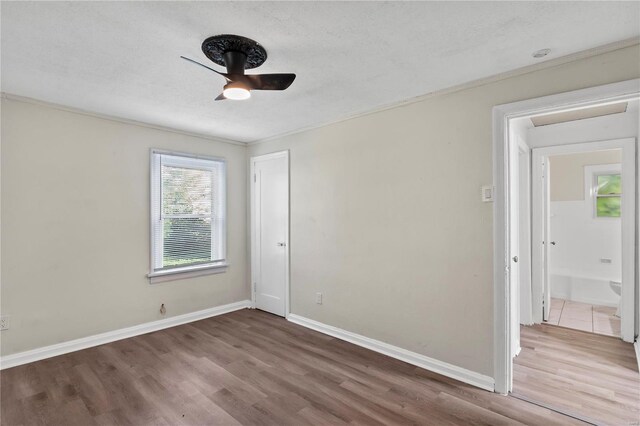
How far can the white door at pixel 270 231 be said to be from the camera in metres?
4.29

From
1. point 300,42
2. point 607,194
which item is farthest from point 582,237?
point 300,42

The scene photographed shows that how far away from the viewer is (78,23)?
5.87ft

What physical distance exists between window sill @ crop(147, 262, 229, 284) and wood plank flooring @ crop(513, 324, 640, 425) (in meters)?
3.58

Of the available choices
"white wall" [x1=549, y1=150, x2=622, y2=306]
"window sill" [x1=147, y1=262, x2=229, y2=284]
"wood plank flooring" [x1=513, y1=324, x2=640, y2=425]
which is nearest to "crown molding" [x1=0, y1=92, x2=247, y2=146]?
"window sill" [x1=147, y1=262, x2=229, y2=284]

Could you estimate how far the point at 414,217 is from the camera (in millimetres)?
2988

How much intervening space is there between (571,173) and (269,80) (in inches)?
212

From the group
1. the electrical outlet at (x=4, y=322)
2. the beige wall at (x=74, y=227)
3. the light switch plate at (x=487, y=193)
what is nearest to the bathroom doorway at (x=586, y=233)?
the light switch plate at (x=487, y=193)

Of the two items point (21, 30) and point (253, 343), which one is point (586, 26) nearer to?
point (21, 30)

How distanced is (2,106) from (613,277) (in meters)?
7.56

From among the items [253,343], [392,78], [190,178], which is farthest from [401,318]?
[190,178]

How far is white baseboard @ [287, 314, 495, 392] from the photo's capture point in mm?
2566

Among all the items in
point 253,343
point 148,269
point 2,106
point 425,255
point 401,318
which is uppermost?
point 2,106

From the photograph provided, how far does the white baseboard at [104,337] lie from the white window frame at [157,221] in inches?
19.9

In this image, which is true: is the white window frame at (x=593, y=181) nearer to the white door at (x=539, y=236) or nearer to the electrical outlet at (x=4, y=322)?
the white door at (x=539, y=236)
